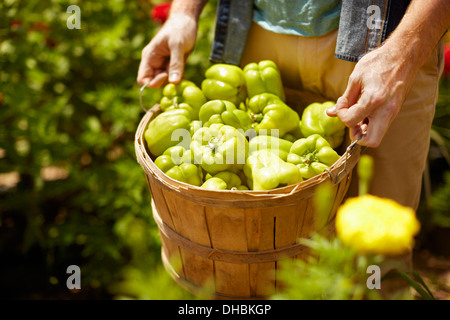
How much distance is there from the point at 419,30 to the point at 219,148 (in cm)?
81

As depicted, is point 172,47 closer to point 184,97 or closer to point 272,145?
point 184,97

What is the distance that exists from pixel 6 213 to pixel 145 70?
5.36 feet

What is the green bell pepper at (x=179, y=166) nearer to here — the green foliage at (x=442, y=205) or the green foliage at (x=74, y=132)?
the green foliage at (x=74, y=132)

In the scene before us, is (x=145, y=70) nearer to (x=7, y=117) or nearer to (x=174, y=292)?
(x=7, y=117)

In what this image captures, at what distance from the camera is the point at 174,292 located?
83cm

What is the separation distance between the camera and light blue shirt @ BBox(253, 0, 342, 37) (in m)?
1.65

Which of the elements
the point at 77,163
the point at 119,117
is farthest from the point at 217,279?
the point at 77,163

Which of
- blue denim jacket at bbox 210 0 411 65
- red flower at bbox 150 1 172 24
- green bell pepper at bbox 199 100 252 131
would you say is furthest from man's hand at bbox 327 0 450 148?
red flower at bbox 150 1 172 24

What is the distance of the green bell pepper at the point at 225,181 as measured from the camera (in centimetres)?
144

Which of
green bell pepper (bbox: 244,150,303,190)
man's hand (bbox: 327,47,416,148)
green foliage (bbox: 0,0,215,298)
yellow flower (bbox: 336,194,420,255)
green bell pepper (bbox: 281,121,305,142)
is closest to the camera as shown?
yellow flower (bbox: 336,194,420,255)

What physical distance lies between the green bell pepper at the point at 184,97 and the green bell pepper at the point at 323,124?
49cm

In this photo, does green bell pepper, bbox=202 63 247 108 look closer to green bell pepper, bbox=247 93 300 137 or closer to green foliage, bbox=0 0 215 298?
green bell pepper, bbox=247 93 300 137

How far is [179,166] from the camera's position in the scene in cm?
157

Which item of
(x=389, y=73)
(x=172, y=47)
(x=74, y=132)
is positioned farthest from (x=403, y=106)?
(x=74, y=132)
